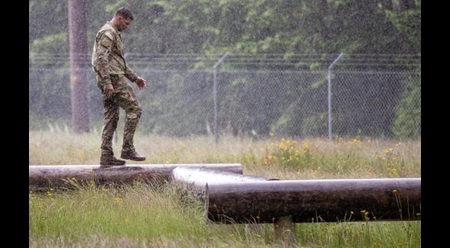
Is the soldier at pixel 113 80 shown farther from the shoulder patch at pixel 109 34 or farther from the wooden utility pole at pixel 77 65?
→ the wooden utility pole at pixel 77 65

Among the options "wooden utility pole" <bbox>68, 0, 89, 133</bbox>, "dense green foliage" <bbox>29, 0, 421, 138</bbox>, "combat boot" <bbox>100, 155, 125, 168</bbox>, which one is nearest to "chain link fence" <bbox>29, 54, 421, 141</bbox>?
"dense green foliage" <bbox>29, 0, 421, 138</bbox>

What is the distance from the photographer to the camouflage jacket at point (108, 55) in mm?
10664

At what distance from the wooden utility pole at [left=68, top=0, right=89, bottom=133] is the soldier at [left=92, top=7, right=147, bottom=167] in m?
14.1

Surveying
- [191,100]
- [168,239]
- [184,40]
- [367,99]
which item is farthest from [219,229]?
[184,40]

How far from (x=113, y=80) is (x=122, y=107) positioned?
13.9 inches

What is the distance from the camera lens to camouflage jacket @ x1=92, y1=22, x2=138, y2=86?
1066 cm

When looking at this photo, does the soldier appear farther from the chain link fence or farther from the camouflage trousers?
the chain link fence

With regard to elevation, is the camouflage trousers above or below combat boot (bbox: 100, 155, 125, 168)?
above

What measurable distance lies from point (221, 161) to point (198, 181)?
7.39 metres

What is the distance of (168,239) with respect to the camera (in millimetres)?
7570

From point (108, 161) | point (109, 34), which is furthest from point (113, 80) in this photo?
point (108, 161)

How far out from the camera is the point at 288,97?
25.6 m

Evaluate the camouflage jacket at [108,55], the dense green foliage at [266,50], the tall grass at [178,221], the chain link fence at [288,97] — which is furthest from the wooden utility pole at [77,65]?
the camouflage jacket at [108,55]
